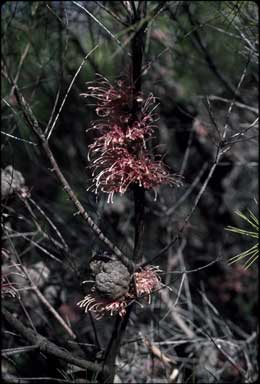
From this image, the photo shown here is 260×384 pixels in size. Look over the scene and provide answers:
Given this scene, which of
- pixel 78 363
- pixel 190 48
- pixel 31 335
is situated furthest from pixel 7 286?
pixel 190 48

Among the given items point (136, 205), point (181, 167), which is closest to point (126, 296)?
point (136, 205)

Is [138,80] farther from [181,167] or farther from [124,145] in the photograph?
[181,167]

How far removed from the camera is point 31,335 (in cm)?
161

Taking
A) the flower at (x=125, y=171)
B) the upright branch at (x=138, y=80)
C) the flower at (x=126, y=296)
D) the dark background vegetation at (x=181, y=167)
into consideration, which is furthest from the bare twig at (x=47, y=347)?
the dark background vegetation at (x=181, y=167)

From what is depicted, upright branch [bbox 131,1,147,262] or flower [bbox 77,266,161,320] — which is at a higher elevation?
upright branch [bbox 131,1,147,262]

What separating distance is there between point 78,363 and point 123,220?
1.62 metres

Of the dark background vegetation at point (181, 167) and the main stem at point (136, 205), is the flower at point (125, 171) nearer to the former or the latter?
the main stem at point (136, 205)

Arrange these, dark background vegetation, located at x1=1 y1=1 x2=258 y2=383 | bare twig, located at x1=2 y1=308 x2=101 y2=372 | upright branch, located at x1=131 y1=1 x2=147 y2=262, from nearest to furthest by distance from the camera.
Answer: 1. upright branch, located at x1=131 y1=1 x2=147 y2=262
2. bare twig, located at x1=2 y1=308 x2=101 y2=372
3. dark background vegetation, located at x1=1 y1=1 x2=258 y2=383

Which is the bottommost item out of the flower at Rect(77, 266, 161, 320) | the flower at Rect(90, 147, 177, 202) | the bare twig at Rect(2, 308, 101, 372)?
the bare twig at Rect(2, 308, 101, 372)

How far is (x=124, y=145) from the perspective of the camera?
141cm

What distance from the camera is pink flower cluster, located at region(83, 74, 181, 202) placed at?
1390 millimetres

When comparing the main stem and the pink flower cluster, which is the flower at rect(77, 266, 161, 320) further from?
the pink flower cluster

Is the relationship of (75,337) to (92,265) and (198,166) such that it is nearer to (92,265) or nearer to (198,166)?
(92,265)

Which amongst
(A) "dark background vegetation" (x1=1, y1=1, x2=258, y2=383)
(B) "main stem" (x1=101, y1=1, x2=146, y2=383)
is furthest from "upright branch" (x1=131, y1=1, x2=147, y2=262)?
(A) "dark background vegetation" (x1=1, y1=1, x2=258, y2=383)
